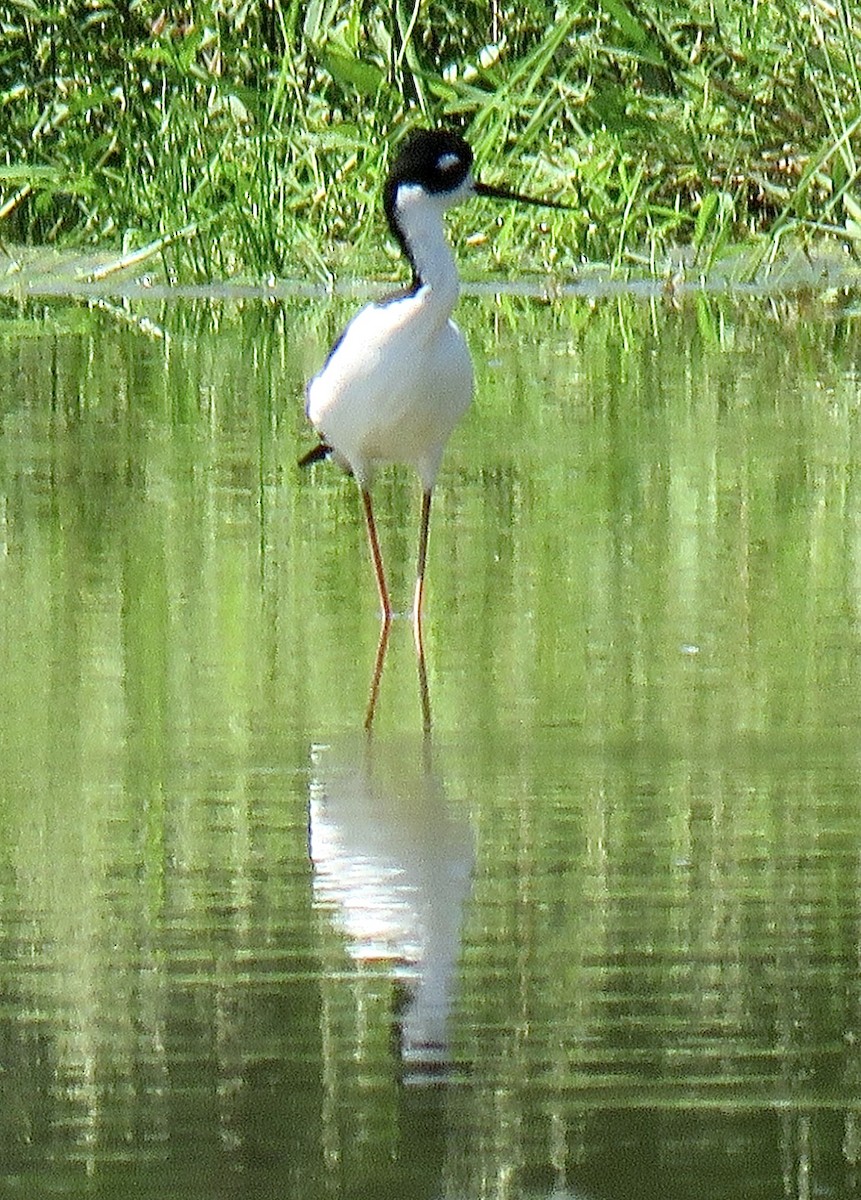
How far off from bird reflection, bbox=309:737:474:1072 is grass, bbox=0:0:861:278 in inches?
293

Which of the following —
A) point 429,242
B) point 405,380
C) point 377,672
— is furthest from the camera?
point 429,242

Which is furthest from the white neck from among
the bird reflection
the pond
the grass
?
the grass

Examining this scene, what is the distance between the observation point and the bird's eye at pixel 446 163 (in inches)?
250

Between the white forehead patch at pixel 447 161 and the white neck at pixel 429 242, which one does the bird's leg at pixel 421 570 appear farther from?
the white forehead patch at pixel 447 161

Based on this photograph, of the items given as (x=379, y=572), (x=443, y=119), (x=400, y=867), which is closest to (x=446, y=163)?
(x=379, y=572)

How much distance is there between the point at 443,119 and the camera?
12.4 m

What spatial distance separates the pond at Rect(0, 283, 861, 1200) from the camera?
2621 millimetres

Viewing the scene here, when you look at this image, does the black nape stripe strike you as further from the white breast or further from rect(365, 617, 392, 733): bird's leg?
Result: rect(365, 617, 392, 733): bird's leg

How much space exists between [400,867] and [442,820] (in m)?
0.26

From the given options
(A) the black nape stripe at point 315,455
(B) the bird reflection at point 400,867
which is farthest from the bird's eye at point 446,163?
(B) the bird reflection at point 400,867

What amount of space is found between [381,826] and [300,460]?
3112 mm

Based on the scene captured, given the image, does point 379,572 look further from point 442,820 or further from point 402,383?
point 442,820

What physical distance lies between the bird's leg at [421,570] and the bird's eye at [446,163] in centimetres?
77

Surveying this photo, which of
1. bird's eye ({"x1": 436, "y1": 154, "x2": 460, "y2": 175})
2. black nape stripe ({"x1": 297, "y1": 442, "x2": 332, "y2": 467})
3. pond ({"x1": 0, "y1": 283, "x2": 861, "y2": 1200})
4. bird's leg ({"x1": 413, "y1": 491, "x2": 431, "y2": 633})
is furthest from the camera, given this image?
black nape stripe ({"x1": 297, "y1": 442, "x2": 332, "y2": 467})
